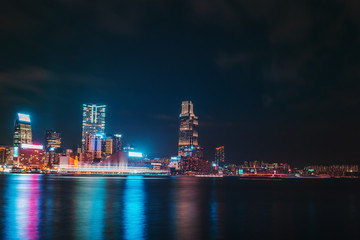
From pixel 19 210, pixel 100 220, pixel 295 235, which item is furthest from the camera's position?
pixel 19 210

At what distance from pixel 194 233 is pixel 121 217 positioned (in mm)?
8712

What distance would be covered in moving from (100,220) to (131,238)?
783cm

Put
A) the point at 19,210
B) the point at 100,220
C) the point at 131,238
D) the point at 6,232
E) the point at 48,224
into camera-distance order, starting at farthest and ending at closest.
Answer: the point at 19,210
the point at 100,220
the point at 48,224
the point at 6,232
the point at 131,238

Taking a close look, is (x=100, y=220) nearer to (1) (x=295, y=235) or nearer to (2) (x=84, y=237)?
(2) (x=84, y=237)

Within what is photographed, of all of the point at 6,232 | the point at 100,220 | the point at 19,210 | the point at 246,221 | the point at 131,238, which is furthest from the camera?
the point at 19,210

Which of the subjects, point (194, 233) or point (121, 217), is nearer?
point (194, 233)

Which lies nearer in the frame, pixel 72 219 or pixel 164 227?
pixel 164 227

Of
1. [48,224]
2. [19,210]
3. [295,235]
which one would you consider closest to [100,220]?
[48,224]

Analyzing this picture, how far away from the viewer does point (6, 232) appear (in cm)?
2162

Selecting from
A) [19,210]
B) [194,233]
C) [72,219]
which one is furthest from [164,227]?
[19,210]

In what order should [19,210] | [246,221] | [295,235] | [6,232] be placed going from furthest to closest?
[19,210]
[246,221]
[295,235]
[6,232]

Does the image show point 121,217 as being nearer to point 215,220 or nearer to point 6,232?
point 215,220

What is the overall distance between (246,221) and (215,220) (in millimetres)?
2588

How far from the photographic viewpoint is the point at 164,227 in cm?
2459
